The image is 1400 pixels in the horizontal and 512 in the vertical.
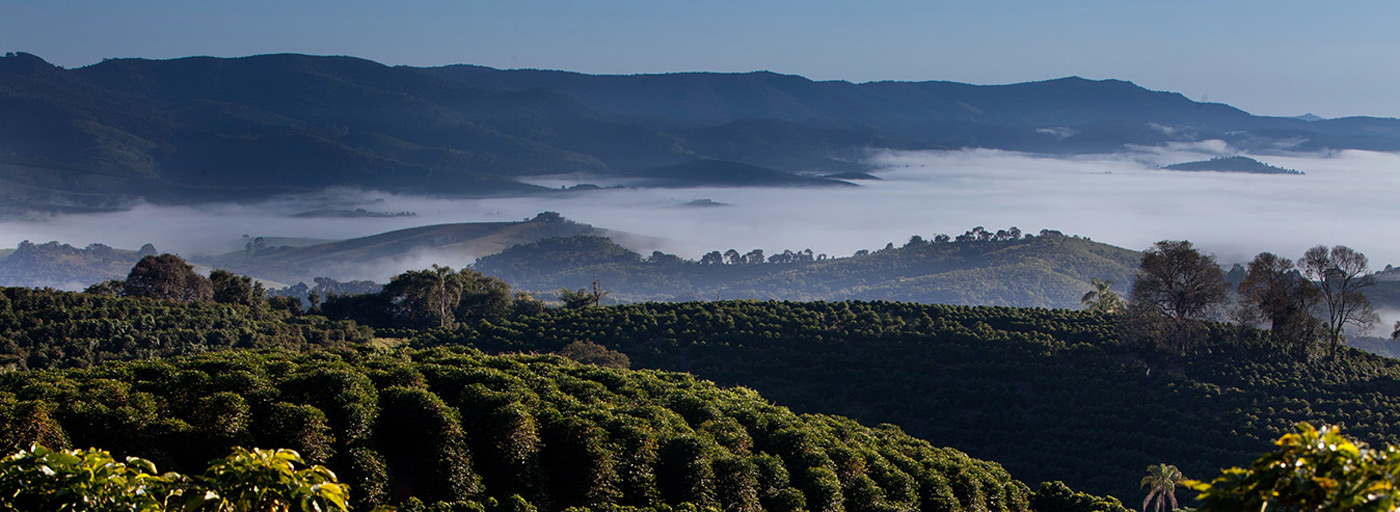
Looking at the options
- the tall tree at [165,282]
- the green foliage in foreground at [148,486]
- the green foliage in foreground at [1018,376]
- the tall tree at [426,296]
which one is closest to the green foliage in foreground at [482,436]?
the green foliage in foreground at [148,486]

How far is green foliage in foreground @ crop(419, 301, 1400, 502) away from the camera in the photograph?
160 feet

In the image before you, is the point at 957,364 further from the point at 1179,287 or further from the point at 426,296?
the point at 426,296

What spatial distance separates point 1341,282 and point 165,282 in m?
85.6

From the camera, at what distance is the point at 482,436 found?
87.6 feet

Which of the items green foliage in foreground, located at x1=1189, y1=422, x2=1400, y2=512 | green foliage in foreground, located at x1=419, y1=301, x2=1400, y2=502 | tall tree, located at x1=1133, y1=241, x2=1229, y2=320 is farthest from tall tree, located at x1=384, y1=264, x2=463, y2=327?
green foliage in foreground, located at x1=1189, y1=422, x2=1400, y2=512

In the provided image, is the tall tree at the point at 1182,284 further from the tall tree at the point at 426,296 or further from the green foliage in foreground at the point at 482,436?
the tall tree at the point at 426,296

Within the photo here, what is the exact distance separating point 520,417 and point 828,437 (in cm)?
1069

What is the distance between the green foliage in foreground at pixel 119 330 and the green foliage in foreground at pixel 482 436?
98.8 ft

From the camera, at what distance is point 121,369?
28094mm

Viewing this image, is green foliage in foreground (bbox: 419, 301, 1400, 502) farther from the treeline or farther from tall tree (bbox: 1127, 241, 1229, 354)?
tall tree (bbox: 1127, 241, 1229, 354)

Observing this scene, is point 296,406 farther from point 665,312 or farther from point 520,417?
point 665,312

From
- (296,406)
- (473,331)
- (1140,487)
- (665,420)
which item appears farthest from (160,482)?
(473,331)

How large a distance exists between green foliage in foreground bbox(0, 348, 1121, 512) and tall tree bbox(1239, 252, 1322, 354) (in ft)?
104

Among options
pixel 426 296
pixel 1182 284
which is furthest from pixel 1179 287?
pixel 426 296
